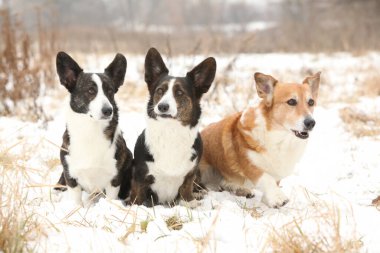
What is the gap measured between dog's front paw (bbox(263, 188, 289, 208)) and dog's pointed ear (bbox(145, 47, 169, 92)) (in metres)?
1.30

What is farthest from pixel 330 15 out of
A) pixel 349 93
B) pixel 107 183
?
pixel 107 183

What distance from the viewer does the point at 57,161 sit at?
14.5ft

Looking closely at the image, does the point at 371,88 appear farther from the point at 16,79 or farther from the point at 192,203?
the point at 16,79

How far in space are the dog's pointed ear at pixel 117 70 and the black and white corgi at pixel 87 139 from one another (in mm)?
110

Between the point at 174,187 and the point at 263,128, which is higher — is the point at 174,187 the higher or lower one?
the lower one

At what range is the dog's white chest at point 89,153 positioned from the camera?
3381 mm

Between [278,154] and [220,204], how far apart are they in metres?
0.72

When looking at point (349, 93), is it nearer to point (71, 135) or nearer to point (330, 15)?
point (71, 135)

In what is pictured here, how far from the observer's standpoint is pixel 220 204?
3424 mm

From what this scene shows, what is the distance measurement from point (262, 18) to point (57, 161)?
4626 centimetres

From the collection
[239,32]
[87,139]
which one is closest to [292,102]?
[87,139]

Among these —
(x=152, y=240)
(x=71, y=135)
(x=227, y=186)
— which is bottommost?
(x=227, y=186)

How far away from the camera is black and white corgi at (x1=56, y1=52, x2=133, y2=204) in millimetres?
3342

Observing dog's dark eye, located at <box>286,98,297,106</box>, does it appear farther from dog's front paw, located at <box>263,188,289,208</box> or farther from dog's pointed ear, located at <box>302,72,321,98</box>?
dog's front paw, located at <box>263,188,289,208</box>
